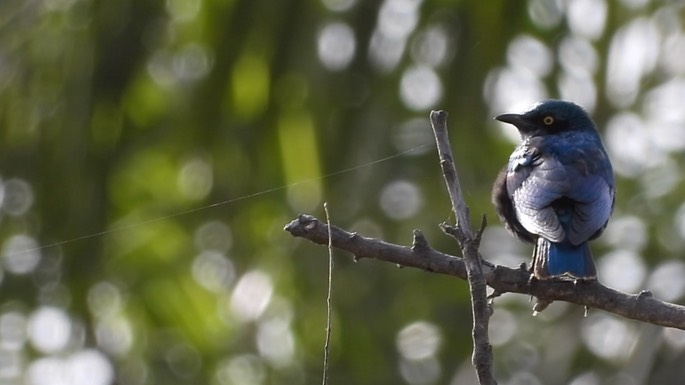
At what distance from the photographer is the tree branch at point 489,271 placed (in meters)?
5.62

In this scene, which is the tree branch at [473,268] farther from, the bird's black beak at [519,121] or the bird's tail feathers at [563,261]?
the bird's black beak at [519,121]

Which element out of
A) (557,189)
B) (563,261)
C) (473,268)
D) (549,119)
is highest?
(549,119)

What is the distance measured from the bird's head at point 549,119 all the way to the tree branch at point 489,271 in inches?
90.0

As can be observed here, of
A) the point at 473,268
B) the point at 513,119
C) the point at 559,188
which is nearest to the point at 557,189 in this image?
the point at 559,188

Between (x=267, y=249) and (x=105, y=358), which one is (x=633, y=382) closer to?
(x=267, y=249)

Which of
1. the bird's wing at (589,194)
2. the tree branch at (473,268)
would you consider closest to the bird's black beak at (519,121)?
the bird's wing at (589,194)

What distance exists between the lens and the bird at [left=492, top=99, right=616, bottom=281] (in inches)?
270

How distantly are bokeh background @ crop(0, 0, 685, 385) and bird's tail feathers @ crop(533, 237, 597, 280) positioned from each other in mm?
2515

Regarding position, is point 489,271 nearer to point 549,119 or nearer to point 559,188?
point 559,188

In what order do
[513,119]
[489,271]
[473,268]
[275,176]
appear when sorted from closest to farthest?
[473,268] → [489,271] → [513,119] → [275,176]

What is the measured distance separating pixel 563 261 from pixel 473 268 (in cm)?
211

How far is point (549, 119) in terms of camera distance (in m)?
8.45

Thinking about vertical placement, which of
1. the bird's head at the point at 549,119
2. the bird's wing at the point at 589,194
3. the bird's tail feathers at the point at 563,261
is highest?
the bird's head at the point at 549,119

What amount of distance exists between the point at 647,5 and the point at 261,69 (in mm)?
2387
